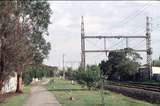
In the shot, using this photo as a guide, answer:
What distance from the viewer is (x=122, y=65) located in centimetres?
10675

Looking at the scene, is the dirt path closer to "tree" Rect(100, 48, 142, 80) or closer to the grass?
the grass

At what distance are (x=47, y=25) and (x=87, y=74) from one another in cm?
1058

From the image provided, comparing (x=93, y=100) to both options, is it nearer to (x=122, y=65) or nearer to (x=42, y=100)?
(x=42, y=100)

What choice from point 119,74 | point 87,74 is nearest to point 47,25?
point 87,74

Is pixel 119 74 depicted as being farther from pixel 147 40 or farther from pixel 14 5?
pixel 14 5

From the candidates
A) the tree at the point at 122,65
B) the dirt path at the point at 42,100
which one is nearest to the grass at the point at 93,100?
the dirt path at the point at 42,100

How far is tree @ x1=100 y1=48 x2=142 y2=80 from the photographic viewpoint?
10412 cm

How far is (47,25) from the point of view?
5150cm

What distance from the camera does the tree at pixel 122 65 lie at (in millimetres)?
104125

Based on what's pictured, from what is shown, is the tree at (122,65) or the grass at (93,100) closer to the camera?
the grass at (93,100)

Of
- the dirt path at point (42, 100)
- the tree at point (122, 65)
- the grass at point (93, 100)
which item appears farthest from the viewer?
the tree at point (122, 65)

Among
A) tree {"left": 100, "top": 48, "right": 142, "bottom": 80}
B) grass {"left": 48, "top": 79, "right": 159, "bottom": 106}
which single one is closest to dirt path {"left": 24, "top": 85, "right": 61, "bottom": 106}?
grass {"left": 48, "top": 79, "right": 159, "bottom": 106}

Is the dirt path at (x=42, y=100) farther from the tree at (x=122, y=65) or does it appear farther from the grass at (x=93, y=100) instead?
the tree at (x=122, y=65)

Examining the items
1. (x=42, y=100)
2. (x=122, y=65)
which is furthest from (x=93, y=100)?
(x=122, y=65)
